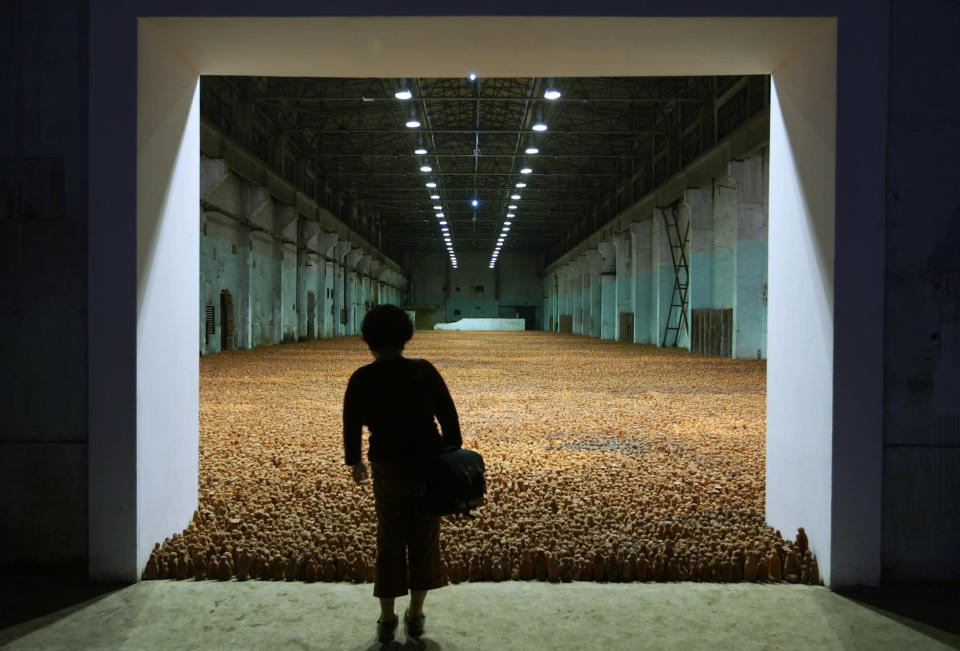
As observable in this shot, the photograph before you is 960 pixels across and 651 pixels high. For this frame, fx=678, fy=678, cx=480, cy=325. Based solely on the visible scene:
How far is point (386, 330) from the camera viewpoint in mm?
2588

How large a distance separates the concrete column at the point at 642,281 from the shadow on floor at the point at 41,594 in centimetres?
2652

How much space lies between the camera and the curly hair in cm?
259

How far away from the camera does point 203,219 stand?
61.9 ft

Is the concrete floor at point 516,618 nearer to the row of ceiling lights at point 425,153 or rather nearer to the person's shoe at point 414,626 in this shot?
the person's shoe at point 414,626

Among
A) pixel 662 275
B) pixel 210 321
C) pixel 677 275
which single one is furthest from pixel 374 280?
pixel 210 321

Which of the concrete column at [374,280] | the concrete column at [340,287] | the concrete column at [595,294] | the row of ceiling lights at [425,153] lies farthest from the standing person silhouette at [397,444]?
the concrete column at [374,280]

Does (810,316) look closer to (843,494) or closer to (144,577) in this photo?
(843,494)

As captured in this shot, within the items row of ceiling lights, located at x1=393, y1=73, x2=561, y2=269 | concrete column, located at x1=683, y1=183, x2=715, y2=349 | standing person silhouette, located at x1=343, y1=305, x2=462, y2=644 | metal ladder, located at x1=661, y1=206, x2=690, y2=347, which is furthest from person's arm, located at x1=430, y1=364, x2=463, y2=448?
metal ladder, located at x1=661, y1=206, x2=690, y2=347

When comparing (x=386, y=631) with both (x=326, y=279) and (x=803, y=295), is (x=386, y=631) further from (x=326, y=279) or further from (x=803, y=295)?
(x=326, y=279)

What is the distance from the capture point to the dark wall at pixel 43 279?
10.3 feet

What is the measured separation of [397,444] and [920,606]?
93.2 inches

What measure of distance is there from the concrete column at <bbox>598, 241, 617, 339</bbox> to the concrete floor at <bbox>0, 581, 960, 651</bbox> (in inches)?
1255

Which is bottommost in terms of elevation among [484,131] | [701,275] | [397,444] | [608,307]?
[397,444]

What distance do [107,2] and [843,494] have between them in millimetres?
4034
